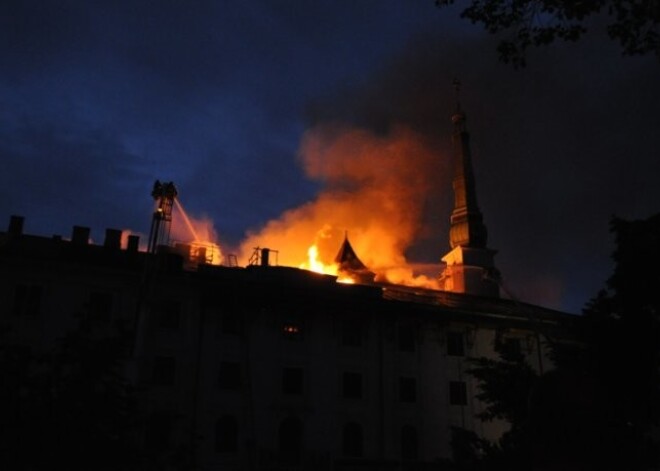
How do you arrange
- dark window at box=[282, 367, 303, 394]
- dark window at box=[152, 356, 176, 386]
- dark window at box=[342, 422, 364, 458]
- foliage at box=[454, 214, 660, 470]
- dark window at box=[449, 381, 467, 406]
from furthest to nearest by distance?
1. dark window at box=[449, 381, 467, 406]
2. dark window at box=[342, 422, 364, 458]
3. dark window at box=[282, 367, 303, 394]
4. dark window at box=[152, 356, 176, 386]
5. foliage at box=[454, 214, 660, 470]

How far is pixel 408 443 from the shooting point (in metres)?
36.9

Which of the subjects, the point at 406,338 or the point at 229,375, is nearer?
→ the point at 229,375

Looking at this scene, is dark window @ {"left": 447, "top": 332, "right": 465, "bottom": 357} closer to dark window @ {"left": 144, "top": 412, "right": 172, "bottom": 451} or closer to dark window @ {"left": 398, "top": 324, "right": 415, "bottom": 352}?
dark window @ {"left": 398, "top": 324, "right": 415, "bottom": 352}

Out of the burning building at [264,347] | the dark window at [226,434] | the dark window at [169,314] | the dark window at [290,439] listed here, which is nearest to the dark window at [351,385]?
the burning building at [264,347]

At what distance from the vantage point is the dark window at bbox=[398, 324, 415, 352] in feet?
127

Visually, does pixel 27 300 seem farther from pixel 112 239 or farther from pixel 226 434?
pixel 226 434

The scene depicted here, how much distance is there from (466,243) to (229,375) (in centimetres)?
4549

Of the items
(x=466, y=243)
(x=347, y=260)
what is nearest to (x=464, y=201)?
(x=466, y=243)

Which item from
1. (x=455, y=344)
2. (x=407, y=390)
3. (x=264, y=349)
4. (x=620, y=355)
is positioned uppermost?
(x=455, y=344)

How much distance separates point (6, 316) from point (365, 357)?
18.4 m

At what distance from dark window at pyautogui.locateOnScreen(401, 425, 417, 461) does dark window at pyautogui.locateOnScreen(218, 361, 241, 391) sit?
9.64 metres

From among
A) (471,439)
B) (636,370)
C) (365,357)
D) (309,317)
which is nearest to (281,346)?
(309,317)

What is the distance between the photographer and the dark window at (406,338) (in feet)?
127

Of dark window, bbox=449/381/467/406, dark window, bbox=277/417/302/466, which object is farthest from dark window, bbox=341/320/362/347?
dark window, bbox=449/381/467/406
